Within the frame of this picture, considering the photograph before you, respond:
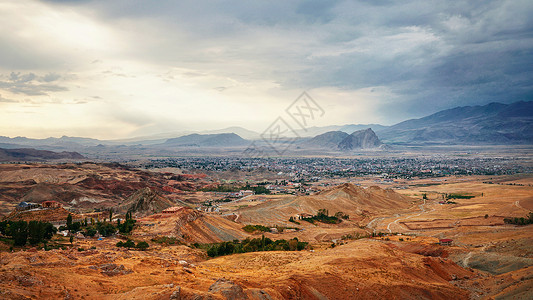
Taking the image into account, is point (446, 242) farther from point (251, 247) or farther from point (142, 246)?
point (142, 246)

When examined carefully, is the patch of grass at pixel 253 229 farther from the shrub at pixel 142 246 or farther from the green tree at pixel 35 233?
the green tree at pixel 35 233

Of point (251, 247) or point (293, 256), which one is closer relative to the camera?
point (293, 256)

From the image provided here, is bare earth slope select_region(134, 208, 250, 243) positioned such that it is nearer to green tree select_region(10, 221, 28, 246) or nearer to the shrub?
the shrub

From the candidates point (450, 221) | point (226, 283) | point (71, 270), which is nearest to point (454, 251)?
point (450, 221)

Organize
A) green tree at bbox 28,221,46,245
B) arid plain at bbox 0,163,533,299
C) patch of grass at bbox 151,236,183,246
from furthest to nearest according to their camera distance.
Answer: patch of grass at bbox 151,236,183,246
green tree at bbox 28,221,46,245
arid plain at bbox 0,163,533,299

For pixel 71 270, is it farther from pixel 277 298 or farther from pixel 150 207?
pixel 150 207

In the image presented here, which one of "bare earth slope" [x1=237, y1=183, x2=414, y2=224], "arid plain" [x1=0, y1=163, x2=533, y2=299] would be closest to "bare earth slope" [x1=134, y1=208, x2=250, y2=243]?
"arid plain" [x1=0, y1=163, x2=533, y2=299]

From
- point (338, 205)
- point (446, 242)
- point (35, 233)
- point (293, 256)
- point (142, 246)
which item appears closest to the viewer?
point (35, 233)

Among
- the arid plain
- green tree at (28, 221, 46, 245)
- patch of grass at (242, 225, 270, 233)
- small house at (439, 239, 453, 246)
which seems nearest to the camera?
the arid plain

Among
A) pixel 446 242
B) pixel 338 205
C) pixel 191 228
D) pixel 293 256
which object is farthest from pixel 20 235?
pixel 338 205

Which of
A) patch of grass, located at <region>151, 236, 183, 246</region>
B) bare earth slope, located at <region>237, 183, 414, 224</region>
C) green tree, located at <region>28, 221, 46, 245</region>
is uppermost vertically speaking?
green tree, located at <region>28, 221, 46, 245</region>

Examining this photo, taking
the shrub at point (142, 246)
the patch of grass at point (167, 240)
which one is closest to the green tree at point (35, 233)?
the shrub at point (142, 246)

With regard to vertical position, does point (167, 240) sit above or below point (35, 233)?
below
